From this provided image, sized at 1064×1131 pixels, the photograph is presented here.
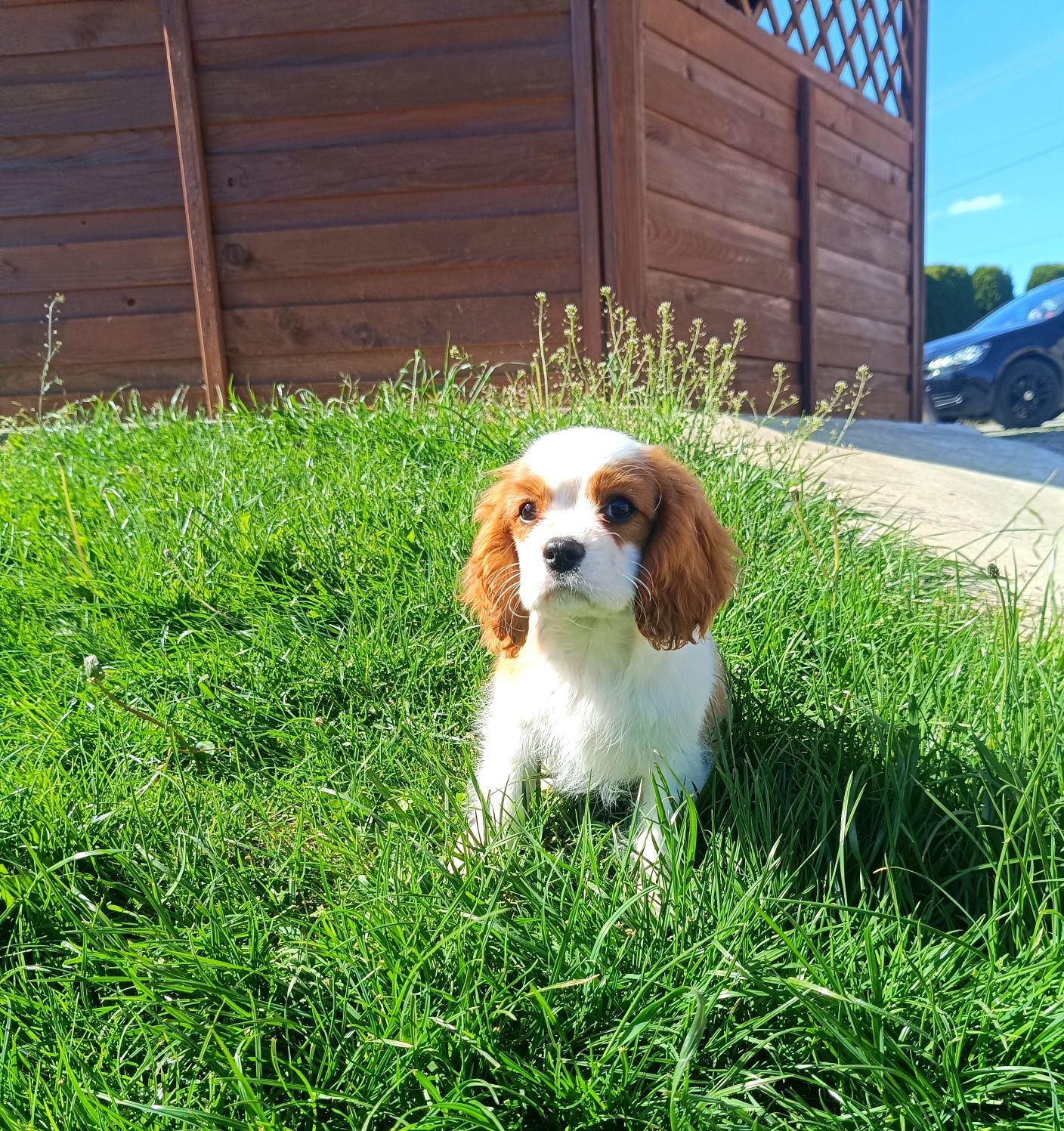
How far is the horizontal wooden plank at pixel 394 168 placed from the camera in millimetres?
5992

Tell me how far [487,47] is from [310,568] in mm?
4457

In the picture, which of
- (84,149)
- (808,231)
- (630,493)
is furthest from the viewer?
(808,231)

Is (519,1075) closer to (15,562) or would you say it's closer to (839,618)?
(839,618)

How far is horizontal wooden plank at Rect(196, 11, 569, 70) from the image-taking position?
5887mm

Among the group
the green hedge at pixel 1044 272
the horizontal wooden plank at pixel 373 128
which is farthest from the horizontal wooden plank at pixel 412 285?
the green hedge at pixel 1044 272

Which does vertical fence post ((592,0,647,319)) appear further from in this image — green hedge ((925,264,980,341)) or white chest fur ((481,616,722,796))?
green hedge ((925,264,980,341))

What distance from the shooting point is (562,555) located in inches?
69.9

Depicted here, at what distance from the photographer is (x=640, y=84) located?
6.00 m

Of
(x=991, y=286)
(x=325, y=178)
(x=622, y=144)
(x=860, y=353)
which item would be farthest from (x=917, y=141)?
(x=991, y=286)

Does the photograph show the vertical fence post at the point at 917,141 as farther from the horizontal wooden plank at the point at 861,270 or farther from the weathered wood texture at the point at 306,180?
the weathered wood texture at the point at 306,180

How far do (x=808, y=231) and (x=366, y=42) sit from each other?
4263 mm

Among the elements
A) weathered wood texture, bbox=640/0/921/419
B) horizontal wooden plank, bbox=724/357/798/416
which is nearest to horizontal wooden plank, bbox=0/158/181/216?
weathered wood texture, bbox=640/0/921/419

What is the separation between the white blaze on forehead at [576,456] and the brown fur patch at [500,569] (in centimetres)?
5

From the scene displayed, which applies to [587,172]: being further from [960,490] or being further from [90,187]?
[90,187]
